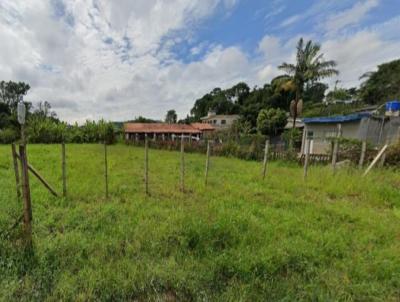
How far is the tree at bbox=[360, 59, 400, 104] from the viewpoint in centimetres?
2389

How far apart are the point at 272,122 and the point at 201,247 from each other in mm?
23518

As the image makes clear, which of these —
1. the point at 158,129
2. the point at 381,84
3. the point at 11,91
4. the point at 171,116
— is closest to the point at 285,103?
the point at 381,84

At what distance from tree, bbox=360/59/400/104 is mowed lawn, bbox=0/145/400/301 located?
25461mm

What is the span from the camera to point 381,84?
25.9 metres

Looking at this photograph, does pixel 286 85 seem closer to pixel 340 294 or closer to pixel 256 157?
pixel 256 157

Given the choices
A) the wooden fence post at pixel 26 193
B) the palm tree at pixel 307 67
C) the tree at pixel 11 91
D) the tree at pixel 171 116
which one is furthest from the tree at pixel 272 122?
the tree at pixel 11 91

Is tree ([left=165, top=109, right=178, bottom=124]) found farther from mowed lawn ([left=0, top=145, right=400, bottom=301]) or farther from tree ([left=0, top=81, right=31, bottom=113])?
mowed lawn ([left=0, top=145, right=400, bottom=301])

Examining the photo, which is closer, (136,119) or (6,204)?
(6,204)

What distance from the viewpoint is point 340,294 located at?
2.24 meters

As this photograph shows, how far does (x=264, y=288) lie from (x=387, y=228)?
8.75ft

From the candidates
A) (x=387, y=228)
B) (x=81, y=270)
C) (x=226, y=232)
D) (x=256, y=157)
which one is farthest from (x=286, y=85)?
(x=81, y=270)

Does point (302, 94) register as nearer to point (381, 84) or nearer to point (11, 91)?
point (381, 84)

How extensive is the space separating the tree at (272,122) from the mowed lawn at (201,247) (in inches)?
797

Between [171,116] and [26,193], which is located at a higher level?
[171,116]
